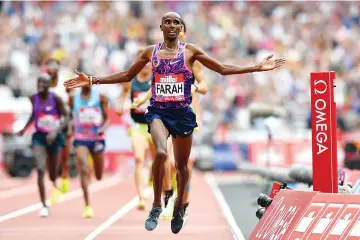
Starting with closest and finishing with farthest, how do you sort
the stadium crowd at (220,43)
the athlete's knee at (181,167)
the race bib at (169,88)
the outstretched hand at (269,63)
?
the outstretched hand at (269,63) < the race bib at (169,88) < the athlete's knee at (181,167) < the stadium crowd at (220,43)

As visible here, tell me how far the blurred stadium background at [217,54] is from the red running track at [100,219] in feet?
23.7

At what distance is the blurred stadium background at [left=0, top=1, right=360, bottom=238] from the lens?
33.5 meters

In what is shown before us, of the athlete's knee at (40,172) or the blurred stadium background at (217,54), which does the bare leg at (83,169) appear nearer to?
the athlete's knee at (40,172)

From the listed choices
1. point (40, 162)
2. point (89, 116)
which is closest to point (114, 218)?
point (40, 162)

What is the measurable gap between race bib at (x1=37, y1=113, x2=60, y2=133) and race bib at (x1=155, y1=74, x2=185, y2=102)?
6.37 metres

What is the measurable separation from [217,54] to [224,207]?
20.2m

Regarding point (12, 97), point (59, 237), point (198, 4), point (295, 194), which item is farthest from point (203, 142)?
point (295, 194)

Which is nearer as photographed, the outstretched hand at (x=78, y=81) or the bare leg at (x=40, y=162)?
the outstretched hand at (x=78, y=81)

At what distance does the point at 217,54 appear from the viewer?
128 ft

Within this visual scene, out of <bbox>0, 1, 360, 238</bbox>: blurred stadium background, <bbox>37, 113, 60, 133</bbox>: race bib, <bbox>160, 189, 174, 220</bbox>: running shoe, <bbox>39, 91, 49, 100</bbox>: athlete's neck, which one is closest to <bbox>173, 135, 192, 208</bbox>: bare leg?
<bbox>160, 189, 174, 220</bbox>: running shoe

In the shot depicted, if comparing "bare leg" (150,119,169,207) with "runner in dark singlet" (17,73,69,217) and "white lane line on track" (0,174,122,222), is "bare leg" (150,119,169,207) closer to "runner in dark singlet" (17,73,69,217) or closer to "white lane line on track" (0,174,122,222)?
"white lane line on track" (0,174,122,222)

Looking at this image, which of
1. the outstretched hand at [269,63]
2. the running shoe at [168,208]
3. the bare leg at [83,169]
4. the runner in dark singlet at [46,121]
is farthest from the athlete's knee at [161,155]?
the runner in dark singlet at [46,121]

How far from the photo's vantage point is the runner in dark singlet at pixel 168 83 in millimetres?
11398

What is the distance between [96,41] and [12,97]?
5.40 m
